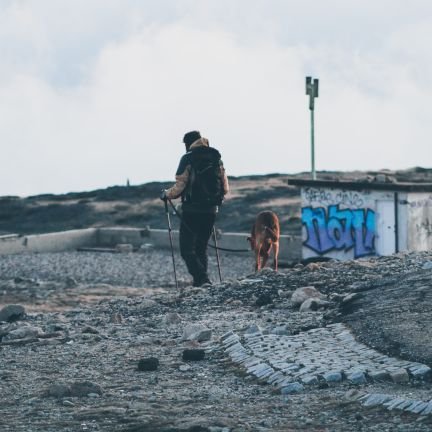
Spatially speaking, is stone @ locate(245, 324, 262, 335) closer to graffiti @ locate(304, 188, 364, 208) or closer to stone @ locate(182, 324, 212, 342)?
stone @ locate(182, 324, 212, 342)

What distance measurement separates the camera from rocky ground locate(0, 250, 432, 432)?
9891mm

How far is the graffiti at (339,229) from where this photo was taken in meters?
28.0

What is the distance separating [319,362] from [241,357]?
1051 mm

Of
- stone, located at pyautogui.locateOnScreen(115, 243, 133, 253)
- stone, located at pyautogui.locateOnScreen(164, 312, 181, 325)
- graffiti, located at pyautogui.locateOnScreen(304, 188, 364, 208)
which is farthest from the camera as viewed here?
stone, located at pyautogui.locateOnScreen(115, 243, 133, 253)

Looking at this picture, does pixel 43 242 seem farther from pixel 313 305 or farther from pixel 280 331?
pixel 280 331

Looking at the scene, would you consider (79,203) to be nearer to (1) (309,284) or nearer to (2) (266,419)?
(1) (309,284)

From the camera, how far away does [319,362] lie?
11484mm

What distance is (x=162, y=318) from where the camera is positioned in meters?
15.5

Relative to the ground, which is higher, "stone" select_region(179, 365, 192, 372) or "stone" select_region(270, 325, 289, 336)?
"stone" select_region(270, 325, 289, 336)

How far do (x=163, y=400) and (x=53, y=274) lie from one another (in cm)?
1838

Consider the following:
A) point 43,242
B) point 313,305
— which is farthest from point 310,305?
point 43,242

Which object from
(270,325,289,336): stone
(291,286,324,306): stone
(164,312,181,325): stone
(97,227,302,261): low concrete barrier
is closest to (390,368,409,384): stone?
(270,325,289,336): stone

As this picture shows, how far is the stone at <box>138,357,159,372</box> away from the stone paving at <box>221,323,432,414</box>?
0.78 m

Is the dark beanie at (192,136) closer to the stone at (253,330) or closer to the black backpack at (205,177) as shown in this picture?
the black backpack at (205,177)
